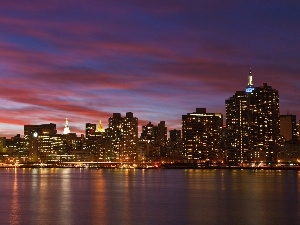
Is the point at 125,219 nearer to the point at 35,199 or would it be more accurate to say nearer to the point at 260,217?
the point at 260,217

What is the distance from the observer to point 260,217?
2132 inches

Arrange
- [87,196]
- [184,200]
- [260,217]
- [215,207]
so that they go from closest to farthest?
[260,217] → [215,207] → [184,200] → [87,196]

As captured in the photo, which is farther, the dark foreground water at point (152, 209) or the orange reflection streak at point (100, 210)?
the dark foreground water at point (152, 209)

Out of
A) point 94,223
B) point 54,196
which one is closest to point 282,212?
point 94,223

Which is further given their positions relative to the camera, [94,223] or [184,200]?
[184,200]

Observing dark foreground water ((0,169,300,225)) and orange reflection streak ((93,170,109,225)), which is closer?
orange reflection streak ((93,170,109,225))

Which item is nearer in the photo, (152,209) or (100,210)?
(100,210)

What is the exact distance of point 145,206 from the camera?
64.9 meters

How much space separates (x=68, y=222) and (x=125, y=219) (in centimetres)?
534

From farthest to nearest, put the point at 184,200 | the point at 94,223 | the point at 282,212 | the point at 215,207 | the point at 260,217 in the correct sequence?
the point at 184,200 < the point at 215,207 < the point at 282,212 < the point at 260,217 < the point at 94,223

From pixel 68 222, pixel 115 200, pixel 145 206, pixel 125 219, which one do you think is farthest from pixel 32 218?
pixel 115 200

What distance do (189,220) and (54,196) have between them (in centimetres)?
3316

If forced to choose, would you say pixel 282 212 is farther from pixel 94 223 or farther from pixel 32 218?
pixel 32 218

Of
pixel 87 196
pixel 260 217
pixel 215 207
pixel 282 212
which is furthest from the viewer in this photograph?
pixel 87 196
